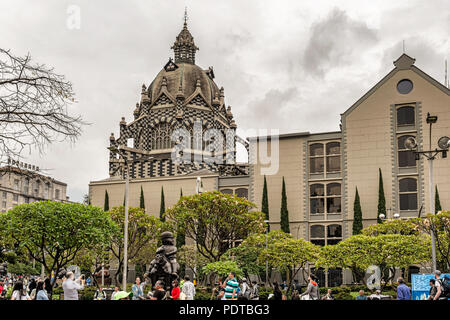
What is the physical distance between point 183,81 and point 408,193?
A: 4758 centimetres

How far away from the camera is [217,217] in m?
51.0

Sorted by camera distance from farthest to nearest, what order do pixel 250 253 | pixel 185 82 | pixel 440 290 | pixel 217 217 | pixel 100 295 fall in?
pixel 185 82 < pixel 250 253 < pixel 217 217 < pixel 100 295 < pixel 440 290

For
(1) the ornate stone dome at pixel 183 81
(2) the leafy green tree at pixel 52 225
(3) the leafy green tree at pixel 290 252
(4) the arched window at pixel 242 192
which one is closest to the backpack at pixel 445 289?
(2) the leafy green tree at pixel 52 225

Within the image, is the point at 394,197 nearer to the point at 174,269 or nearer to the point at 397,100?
the point at 397,100

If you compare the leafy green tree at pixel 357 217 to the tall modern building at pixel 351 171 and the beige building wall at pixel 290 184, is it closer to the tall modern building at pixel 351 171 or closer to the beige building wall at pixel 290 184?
the tall modern building at pixel 351 171

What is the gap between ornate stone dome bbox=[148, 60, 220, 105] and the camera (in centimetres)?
9444

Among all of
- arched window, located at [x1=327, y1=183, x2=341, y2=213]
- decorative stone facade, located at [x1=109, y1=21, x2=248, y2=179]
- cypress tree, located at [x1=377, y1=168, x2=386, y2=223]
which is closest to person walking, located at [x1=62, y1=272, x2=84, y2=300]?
cypress tree, located at [x1=377, y1=168, x2=386, y2=223]

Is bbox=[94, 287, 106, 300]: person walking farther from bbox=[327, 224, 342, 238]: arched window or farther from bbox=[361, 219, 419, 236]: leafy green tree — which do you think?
bbox=[327, 224, 342, 238]: arched window

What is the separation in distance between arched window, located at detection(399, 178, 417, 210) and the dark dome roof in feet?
139

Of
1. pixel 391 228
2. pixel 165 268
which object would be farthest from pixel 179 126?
pixel 165 268

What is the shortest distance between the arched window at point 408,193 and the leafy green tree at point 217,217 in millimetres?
18062

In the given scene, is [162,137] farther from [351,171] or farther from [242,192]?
[351,171]
